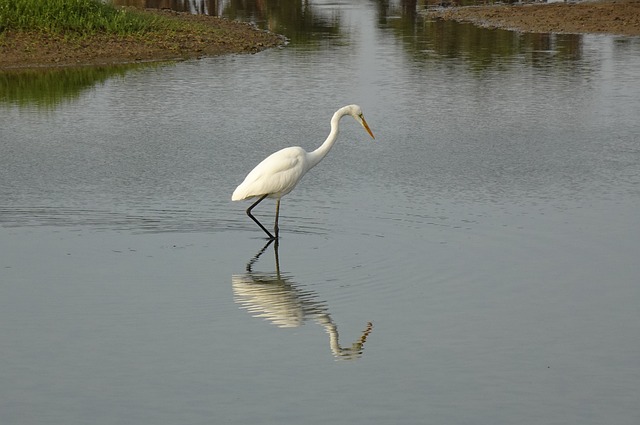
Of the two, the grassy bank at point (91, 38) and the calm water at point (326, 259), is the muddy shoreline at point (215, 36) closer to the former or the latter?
the grassy bank at point (91, 38)

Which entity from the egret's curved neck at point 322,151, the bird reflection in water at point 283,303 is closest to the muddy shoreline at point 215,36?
the egret's curved neck at point 322,151

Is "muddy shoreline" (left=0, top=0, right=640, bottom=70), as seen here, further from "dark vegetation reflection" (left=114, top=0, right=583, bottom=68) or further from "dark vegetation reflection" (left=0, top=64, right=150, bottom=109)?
"dark vegetation reflection" (left=114, top=0, right=583, bottom=68)

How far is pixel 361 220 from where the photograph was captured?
11.4m

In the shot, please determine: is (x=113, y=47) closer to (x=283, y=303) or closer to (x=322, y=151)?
(x=322, y=151)

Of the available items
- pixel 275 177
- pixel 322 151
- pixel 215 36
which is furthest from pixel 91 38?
pixel 275 177

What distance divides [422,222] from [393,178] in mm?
2045

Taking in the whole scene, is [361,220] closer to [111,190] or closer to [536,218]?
[536,218]

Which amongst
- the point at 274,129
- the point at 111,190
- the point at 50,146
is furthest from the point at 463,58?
the point at 111,190

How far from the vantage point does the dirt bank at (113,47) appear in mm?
23078

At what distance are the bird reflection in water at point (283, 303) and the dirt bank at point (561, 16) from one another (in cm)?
1869

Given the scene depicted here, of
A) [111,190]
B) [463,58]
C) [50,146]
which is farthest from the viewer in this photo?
[463,58]

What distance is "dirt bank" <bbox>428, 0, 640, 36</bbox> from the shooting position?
1091 inches

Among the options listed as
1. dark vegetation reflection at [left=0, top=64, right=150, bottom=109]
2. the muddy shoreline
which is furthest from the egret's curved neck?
the muddy shoreline

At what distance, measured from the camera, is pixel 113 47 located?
23.9 metres
